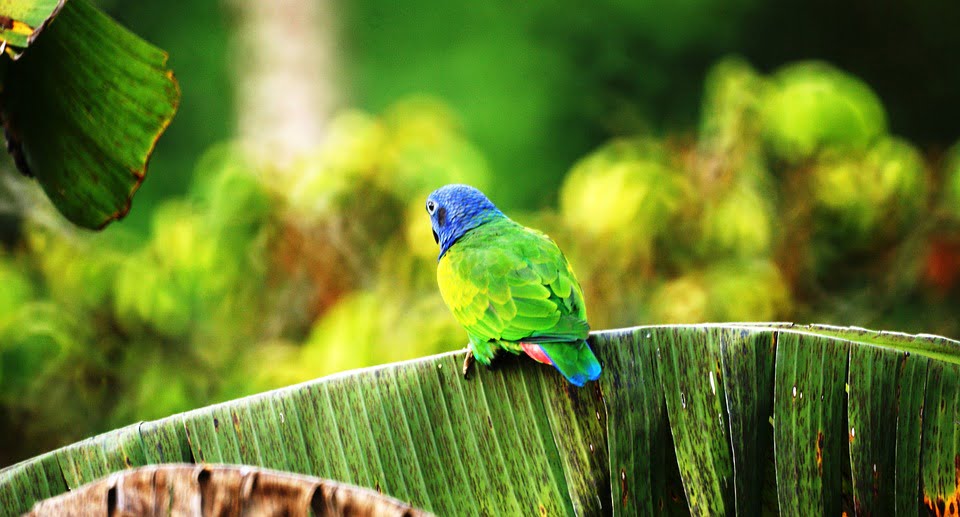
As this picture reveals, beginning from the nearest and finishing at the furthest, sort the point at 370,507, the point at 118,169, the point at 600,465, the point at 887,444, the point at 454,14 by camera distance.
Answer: the point at 370,507 < the point at 887,444 < the point at 600,465 < the point at 118,169 < the point at 454,14

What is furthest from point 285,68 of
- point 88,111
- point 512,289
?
point 512,289

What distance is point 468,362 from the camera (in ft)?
4.74

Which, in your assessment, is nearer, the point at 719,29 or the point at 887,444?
the point at 887,444

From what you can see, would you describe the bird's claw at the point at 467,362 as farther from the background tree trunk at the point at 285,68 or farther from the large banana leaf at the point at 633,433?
the background tree trunk at the point at 285,68

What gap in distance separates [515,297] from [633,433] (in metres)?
0.36

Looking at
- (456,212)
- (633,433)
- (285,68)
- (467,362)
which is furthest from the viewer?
(285,68)

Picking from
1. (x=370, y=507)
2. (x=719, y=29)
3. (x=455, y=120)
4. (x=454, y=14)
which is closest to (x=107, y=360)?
(x=455, y=120)

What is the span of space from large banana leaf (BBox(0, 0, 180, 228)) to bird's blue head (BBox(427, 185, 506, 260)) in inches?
24.6

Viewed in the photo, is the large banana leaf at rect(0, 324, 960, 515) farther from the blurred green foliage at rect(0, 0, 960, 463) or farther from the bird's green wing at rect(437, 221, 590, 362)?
the blurred green foliage at rect(0, 0, 960, 463)

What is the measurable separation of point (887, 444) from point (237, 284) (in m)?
2.11

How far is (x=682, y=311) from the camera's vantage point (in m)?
2.59

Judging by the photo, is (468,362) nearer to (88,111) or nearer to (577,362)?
(577,362)

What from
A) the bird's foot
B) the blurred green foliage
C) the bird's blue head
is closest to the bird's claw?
the bird's foot

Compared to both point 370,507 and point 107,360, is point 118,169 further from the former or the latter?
point 107,360
